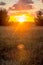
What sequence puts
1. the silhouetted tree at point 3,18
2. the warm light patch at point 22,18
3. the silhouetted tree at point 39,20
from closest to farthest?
the silhouetted tree at point 39,20 → the silhouetted tree at point 3,18 → the warm light patch at point 22,18

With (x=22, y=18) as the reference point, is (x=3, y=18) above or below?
above

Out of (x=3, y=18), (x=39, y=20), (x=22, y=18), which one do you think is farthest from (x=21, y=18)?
(x=39, y=20)

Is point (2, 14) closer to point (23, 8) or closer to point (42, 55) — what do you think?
point (23, 8)

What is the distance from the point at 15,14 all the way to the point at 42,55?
37.9 ft

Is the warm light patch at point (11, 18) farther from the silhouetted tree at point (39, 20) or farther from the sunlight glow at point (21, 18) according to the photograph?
the silhouetted tree at point (39, 20)

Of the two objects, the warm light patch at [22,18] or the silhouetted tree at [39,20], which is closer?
the silhouetted tree at [39,20]

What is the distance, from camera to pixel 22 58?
348 cm

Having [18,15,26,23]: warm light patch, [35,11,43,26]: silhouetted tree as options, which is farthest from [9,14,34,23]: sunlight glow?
[35,11,43,26]: silhouetted tree

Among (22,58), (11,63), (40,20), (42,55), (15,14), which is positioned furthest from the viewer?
(15,14)

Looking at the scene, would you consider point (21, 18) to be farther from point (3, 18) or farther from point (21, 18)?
point (3, 18)

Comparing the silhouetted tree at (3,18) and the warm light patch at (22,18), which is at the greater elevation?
the silhouetted tree at (3,18)

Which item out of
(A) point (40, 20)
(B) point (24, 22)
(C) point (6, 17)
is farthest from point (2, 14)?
(A) point (40, 20)

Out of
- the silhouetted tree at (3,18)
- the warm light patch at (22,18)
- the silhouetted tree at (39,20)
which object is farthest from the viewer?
Result: the warm light patch at (22,18)

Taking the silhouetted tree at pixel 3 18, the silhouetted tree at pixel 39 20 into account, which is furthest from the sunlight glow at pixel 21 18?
the silhouetted tree at pixel 39 20
